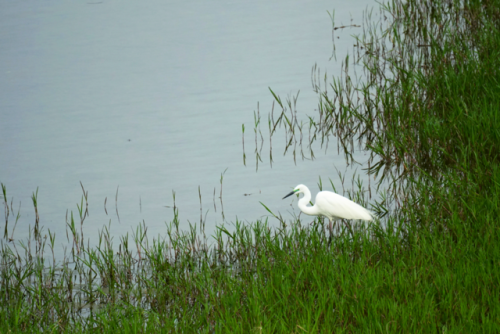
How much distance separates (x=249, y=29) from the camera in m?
9.25

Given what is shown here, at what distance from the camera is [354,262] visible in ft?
12.0

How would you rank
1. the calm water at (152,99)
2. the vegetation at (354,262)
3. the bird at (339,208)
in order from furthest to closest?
the calm water at (152,99), the bird at (339,208), the vegetation at (354,262)

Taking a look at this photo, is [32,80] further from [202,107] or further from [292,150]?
[292,150]

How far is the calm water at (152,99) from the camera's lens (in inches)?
210

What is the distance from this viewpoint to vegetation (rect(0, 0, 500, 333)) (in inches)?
120

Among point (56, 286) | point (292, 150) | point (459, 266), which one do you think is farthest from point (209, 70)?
point (459, 266)

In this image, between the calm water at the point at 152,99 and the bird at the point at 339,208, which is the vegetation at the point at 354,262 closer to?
the bird at the point at 339,208

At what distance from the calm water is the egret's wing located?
2.27ft

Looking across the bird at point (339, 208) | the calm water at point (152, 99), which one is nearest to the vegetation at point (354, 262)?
the bird at point (339, 208)

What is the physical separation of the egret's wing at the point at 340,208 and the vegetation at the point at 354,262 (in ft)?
0.57

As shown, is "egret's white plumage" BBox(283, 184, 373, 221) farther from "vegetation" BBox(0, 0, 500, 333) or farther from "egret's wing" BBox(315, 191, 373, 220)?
"vegetation" BBox(0, 0, 500, 333)

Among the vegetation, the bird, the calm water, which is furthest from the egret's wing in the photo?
the calm water

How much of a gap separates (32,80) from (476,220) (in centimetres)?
579

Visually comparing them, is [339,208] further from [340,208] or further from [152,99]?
[152,99]
